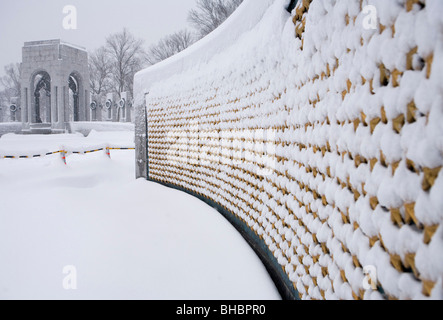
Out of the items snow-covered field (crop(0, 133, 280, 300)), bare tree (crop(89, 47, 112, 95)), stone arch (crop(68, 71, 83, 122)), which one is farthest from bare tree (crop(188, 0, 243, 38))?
snow-covered field (crop(0, 133, 280, 300))

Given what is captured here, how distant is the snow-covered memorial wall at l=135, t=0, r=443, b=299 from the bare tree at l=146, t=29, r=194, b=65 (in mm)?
35837

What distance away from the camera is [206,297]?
2.71m

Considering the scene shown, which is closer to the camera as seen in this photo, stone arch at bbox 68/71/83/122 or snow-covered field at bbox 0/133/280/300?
snow-covered field at bbox 0/133/280/300

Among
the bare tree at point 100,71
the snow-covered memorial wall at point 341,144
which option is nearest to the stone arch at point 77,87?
the bare tree at point 100,71

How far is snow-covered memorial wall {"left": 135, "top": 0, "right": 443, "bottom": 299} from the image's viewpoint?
103 cm

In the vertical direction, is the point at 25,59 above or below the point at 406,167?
above

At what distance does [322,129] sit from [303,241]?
Result: 32.1 inches

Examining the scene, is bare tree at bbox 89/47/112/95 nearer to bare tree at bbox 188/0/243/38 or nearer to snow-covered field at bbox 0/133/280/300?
bare tree at bbox 188/0/243/38

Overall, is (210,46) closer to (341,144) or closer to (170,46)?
(341,144)

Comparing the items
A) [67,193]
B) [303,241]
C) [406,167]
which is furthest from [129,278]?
[67,193]

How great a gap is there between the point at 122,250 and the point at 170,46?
126 feet

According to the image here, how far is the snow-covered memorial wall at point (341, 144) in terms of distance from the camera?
40.7 inches

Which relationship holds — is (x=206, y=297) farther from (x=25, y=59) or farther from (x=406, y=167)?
(x=25, y=59)

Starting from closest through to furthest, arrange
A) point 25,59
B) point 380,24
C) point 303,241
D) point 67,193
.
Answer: point 380,24 → point 303,241 → point 67,193 → point 25,59
